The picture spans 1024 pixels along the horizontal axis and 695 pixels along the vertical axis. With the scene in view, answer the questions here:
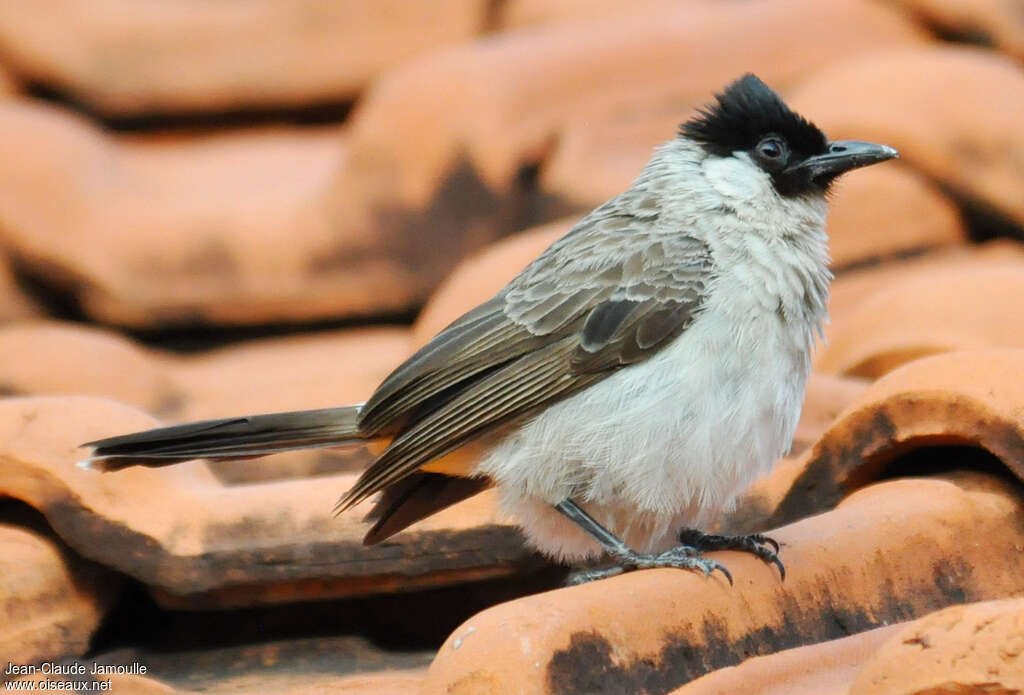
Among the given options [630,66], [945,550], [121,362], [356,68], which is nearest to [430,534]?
[945,550]

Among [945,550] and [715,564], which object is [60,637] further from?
[945,550]

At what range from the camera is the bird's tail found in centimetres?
337

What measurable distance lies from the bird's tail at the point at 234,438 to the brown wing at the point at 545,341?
0.38 feet

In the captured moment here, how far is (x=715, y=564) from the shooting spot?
293 cm

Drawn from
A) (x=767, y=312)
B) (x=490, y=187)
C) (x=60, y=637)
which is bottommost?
(x=60, y=637)

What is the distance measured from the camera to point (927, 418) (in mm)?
3256

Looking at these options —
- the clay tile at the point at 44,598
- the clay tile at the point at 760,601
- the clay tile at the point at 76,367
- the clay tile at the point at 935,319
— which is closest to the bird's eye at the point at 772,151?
the clay tile at the point at 760,601

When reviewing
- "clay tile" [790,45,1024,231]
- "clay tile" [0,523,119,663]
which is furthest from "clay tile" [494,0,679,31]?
"clay tile" [0,523,119,663]

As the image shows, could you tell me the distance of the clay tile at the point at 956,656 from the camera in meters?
2.21

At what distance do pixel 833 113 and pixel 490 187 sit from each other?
52.3 inches

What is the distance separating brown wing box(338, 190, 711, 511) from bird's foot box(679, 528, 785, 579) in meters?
0.45

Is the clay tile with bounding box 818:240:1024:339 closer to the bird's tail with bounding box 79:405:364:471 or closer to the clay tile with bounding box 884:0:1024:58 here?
the clay tile with bounding box 884:0:1024:58

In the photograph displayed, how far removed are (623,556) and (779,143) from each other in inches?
43.0

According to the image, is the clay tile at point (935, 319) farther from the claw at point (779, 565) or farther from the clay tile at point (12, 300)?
the clay tile at point (12, 300)
